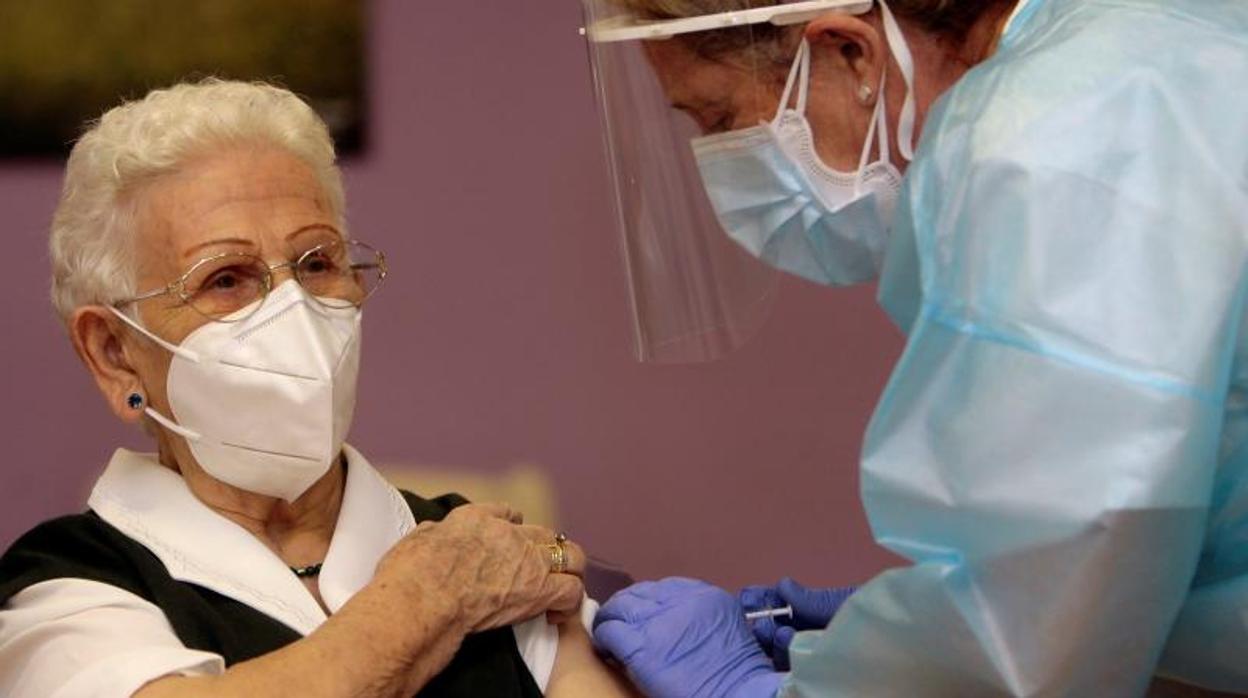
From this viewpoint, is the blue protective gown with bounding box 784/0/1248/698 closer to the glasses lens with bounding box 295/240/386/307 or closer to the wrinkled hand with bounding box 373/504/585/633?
the wrinkled hand with bounding box 373/504/585/633

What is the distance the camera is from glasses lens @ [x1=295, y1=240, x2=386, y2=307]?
1.93 metres

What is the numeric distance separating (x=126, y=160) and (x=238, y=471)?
1.25 ft

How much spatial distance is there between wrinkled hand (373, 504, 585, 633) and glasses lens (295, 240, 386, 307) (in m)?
0.29

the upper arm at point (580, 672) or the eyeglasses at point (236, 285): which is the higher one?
the eyeglasses at point (236, 285)

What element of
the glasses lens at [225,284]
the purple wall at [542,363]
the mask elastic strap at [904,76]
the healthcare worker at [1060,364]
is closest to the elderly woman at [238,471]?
the glasses lens at [225,284]

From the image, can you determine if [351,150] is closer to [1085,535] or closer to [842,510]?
[842,510]

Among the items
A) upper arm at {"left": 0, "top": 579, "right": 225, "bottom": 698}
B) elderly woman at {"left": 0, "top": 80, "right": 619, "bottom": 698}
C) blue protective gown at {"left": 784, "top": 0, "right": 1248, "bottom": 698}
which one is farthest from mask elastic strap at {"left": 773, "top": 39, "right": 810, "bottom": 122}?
upper arm at {"left": 0, "top": 579, "right": 225, "bottom": 698}

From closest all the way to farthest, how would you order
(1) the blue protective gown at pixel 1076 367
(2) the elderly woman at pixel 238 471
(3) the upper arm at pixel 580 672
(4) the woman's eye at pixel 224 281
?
(1) the blue protective gown at pixel 1076 367
(2) the elderly woman at pixel 238 471
(4) the woman's eye at pixel 224 281
(3) the upper arm at pixel 580 672

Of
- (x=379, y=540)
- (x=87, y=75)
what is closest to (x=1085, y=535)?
(x=379, y=540)

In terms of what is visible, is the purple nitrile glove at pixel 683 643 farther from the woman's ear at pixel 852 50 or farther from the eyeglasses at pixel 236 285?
the woman's ear at pixel 852 50

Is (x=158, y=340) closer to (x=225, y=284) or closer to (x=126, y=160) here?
(x=225, y=284)

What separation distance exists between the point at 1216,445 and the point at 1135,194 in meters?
0.21

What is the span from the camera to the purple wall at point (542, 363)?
2.53 meters

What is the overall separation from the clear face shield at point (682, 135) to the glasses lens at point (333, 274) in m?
0.33
